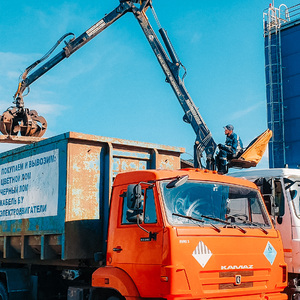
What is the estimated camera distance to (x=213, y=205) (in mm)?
5891

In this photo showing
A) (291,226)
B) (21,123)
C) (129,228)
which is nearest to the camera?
(129,228)

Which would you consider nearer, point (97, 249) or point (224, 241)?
point (224, 241)

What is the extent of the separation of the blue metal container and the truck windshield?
162 centimetres

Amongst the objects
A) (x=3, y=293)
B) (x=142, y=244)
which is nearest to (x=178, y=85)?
(x=3, y=293)

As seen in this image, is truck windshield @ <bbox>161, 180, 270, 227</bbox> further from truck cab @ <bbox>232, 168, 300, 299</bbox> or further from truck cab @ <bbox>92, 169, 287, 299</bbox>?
truck cab @ <bbox>232, 168, 300, 299</bbox>

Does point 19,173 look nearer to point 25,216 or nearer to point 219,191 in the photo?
point 25,216

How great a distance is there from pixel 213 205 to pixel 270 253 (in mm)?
978

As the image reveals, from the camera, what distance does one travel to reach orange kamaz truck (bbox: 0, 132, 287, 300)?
5.37 meters

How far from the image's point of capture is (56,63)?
58.1 ft

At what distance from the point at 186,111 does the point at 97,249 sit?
37.5 ft

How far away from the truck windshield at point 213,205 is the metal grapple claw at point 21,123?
10.9 metres

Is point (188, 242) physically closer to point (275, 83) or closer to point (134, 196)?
point (134, 196)

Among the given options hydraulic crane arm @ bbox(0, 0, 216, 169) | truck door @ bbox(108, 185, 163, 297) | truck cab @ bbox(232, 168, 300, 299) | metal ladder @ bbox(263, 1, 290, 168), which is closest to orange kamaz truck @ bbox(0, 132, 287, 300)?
truck door @ bbox(108, 185, 163, 297)

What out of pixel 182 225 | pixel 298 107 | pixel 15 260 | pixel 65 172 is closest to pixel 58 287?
pixel 15 260
